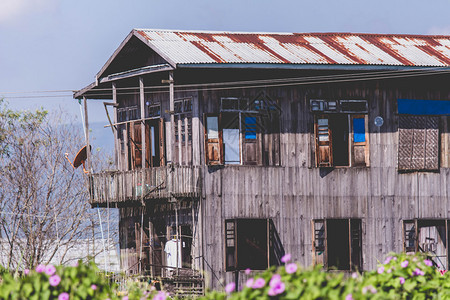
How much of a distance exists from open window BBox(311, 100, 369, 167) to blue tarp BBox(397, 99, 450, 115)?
1243mm

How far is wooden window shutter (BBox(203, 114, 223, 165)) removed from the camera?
25.3 meters

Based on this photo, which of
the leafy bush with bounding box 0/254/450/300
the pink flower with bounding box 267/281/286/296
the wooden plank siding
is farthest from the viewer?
the wooden plank siding

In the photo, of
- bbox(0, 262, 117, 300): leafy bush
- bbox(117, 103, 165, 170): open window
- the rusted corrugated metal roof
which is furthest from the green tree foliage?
bbox(0, 262, 117, 300): leafy bush

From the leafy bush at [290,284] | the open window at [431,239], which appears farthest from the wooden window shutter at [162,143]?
the leafy bush at [290,284]

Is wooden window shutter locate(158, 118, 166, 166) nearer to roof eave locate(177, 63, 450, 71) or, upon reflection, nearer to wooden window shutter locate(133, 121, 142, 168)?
wooden window shutter locate(133, 121, 142, 168)

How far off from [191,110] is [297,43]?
4.23 metres

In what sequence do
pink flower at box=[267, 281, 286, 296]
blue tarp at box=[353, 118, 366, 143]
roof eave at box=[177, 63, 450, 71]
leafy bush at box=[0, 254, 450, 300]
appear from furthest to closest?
blue tarp at box=[353, 118, 366, 143] < roof eave at box=[177, 63, 450, 71] < leafy bush at box=[0, 254, 450, 300] < pink flower at box=[267, 281, 286, 296]

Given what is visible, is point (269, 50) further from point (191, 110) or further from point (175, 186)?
point (175, 186)

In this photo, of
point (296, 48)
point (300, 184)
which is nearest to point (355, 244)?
point (300, 184)

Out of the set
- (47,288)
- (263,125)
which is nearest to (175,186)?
(263,125)

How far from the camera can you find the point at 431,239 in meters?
28.4

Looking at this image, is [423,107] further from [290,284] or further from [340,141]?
[290,284]

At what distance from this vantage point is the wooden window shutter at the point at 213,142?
2531 centimetres

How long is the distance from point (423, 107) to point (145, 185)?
27.9 feet
